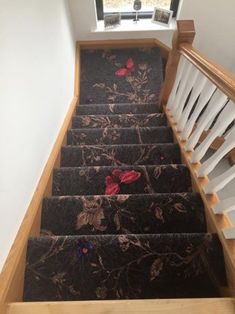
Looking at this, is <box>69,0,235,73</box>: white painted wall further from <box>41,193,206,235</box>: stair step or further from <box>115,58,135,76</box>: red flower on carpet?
<box>41,193,206,235</box>: stair step

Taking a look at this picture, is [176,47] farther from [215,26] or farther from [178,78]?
[215,26]

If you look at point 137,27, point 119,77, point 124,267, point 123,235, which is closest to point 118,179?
point 123,235

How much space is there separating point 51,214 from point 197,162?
870 millimetres

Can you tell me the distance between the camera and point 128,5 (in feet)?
9.79

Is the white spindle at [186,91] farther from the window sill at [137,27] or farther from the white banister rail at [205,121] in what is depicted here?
the window sill at [137,27]

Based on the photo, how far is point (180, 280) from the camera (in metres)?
1.02

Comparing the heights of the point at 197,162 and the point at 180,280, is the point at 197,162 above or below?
above

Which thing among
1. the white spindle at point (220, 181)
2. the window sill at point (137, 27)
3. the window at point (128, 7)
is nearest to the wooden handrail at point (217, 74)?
the white spindle at point (220, 181)

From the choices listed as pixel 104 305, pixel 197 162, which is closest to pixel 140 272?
pixel 104 305

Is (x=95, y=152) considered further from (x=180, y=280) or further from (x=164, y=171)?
(x=180, y=280)

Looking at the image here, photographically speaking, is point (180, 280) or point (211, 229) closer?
point (180, 280)

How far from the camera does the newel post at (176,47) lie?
1576 millimetres

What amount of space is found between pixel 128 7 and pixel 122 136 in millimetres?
1929

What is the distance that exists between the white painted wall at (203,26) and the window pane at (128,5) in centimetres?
27
